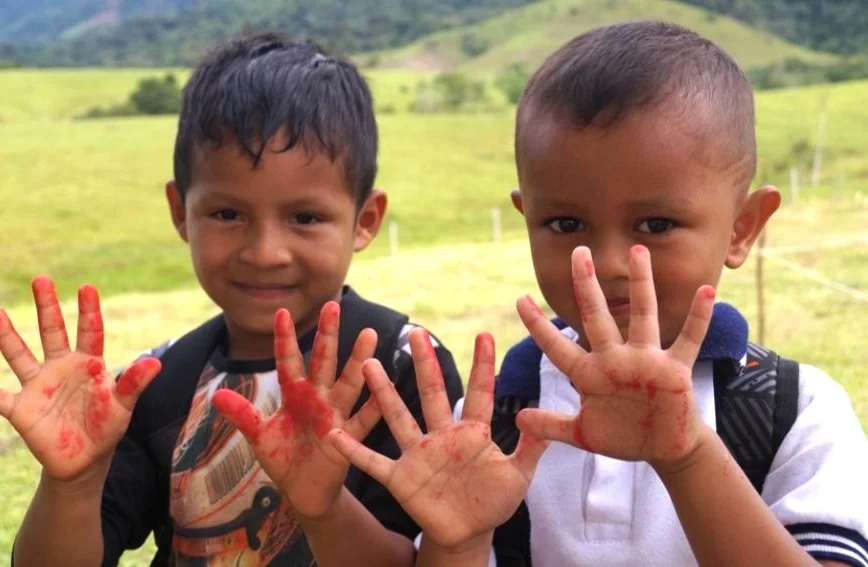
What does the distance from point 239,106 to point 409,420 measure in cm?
94

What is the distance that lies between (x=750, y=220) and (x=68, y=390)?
1349mm

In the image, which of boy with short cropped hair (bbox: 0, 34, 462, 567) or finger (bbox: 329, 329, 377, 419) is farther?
boy with short cropped hair (bbox: 0, 34, 462, 567)

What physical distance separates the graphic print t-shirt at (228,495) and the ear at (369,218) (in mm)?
404

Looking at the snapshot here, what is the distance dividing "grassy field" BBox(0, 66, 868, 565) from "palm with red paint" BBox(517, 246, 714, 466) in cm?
145

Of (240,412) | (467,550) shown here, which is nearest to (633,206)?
(467,550)

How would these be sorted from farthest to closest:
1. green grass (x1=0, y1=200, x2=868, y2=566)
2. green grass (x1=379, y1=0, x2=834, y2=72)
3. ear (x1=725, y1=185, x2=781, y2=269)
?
green grass (x1=379, y1=0, x2=834, y2=72) → green grass (x1=0, y1=200, x2=868, y2=566) → ear (x1=725, y1=185, x2=781, y2=269)

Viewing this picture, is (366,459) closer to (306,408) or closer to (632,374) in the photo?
(306,408)

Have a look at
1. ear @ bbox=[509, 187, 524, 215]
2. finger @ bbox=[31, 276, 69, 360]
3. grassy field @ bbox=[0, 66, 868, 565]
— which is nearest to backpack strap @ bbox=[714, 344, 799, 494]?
ear @ bbox=[509, 187, 524, 215]

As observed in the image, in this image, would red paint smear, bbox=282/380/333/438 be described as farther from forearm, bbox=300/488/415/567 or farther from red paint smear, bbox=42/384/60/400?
red paint smear, bbox=42/384/60/400

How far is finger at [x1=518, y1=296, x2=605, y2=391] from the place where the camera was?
147 cm

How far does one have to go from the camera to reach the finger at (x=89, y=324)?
191cm

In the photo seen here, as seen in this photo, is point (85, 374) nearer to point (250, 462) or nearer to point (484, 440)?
point (250, 462)

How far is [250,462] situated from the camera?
2213 mm

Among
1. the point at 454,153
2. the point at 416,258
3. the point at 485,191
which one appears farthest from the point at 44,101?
the point at 416,258
